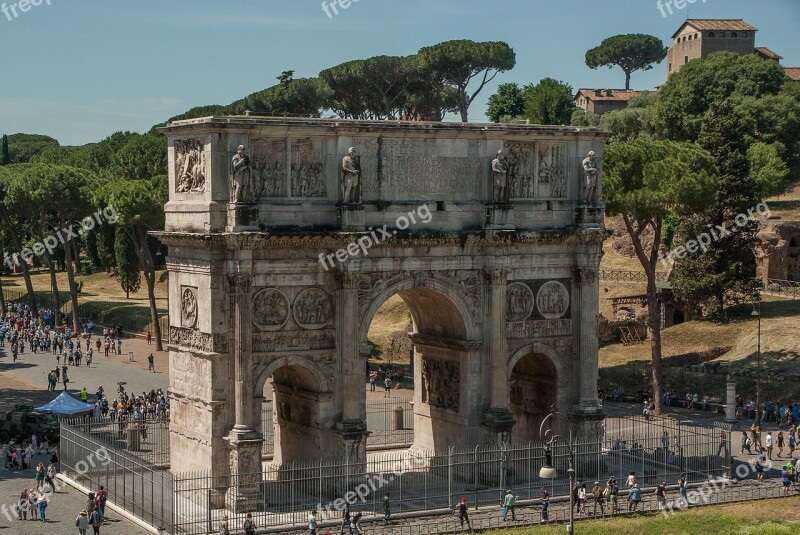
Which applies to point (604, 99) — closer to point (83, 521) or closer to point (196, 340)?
point (196, 340)

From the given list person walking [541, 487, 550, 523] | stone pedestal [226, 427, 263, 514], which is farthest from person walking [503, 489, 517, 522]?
stone pedestal [226, 427, 263, 514]

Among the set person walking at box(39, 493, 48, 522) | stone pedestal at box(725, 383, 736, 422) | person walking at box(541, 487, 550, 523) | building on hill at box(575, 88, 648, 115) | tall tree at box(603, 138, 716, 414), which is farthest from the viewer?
building on hill at box(575, 88, 648, 115)

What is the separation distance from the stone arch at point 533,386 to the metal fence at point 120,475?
42.9 ft

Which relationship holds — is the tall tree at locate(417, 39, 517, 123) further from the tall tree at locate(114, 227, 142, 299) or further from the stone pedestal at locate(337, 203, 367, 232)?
the stone pedestal at locate(337, 203, 367, 232)

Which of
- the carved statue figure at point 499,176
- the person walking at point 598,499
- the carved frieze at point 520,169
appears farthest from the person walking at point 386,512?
the carved frieze at point 520,169

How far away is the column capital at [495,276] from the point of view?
4303 cm

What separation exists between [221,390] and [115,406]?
17.2 metres

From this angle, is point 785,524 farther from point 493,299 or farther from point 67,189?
point 67,189

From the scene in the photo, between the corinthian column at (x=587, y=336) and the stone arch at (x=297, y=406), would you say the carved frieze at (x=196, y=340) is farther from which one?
the corinthian column at (x=587, y=336)

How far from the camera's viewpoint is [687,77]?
3939 inches

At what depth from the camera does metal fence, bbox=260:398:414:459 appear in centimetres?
4938

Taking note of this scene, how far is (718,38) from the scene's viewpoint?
411 feet

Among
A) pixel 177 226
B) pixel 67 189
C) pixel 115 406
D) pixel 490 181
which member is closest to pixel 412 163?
pixel 490 181

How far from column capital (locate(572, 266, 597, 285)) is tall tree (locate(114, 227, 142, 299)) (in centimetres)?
5251
